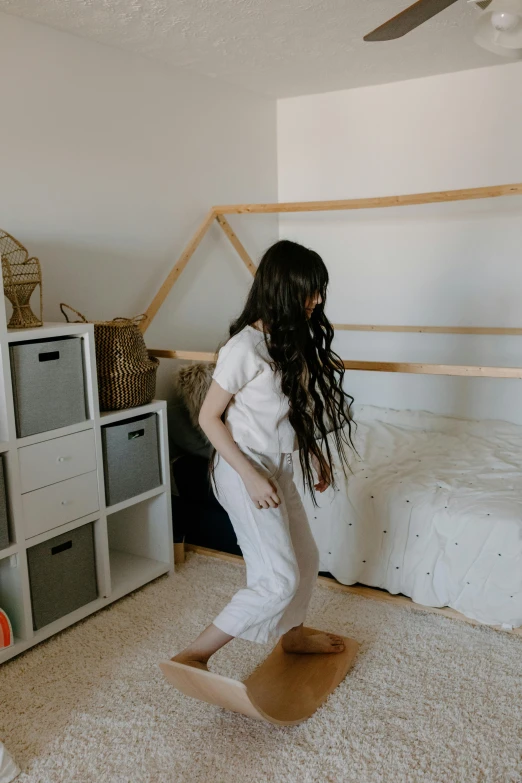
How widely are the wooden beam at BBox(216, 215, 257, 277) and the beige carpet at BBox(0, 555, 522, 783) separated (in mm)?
1643

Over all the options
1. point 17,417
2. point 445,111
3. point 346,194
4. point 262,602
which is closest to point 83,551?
point 17,417

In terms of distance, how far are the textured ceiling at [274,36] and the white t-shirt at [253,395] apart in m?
1.20

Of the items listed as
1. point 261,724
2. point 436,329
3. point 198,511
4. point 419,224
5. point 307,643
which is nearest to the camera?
point 261,724

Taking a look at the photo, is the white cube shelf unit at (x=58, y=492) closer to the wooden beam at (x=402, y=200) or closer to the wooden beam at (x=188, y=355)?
the wooden beam at (x=188, y=355)

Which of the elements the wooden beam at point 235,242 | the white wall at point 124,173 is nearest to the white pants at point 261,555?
the white wall at point 124,173

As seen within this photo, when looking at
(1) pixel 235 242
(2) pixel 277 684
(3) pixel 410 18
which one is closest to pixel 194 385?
(1) pixel 235 242

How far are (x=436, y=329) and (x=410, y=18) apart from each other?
1683 mm

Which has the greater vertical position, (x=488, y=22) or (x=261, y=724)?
(x=488, y=22)

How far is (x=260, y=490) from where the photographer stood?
5.19ft

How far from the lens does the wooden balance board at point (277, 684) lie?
1591 millimetres

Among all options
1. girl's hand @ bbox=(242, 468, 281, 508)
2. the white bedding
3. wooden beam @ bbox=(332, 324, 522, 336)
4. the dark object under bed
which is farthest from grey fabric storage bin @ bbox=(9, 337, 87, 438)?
wooden beam @ bbox=(332, 324, 522, 336)

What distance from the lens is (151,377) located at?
241cm

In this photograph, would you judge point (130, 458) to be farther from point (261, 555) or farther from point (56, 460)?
point (261, 555)

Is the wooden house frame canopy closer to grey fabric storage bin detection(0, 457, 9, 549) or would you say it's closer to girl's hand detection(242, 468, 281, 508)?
girl's hand detection(242, 468, 281, 508)
